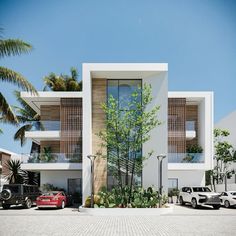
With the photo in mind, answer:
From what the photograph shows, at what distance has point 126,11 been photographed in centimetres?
1603

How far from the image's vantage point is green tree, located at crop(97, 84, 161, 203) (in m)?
23.1

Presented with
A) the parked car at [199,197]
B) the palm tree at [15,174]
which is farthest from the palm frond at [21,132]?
the parked car at [199,197]

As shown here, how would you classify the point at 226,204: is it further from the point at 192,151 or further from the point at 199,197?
the point at 192,151

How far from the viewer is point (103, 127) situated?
82.4ft

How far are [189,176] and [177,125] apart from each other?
4.33 metres

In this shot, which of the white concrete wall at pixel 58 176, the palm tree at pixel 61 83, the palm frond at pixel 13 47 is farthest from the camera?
the palm tree at pixel 61 83

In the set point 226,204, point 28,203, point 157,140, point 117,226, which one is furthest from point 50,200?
point 226,204

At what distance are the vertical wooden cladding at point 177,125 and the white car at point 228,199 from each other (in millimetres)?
4710

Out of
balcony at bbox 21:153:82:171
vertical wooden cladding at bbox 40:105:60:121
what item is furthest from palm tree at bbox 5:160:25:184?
balcony at bbox 21:153:82:171

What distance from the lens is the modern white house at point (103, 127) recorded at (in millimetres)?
24016

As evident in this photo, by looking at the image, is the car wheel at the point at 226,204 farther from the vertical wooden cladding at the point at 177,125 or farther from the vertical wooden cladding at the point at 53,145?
the vertical wooden cladding at the point at 53,145

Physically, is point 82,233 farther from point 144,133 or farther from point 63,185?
point 63,185

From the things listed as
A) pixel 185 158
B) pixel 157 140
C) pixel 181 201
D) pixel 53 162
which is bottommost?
pixel 181 201

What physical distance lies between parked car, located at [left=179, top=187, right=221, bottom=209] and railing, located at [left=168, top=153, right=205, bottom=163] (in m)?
2.27
